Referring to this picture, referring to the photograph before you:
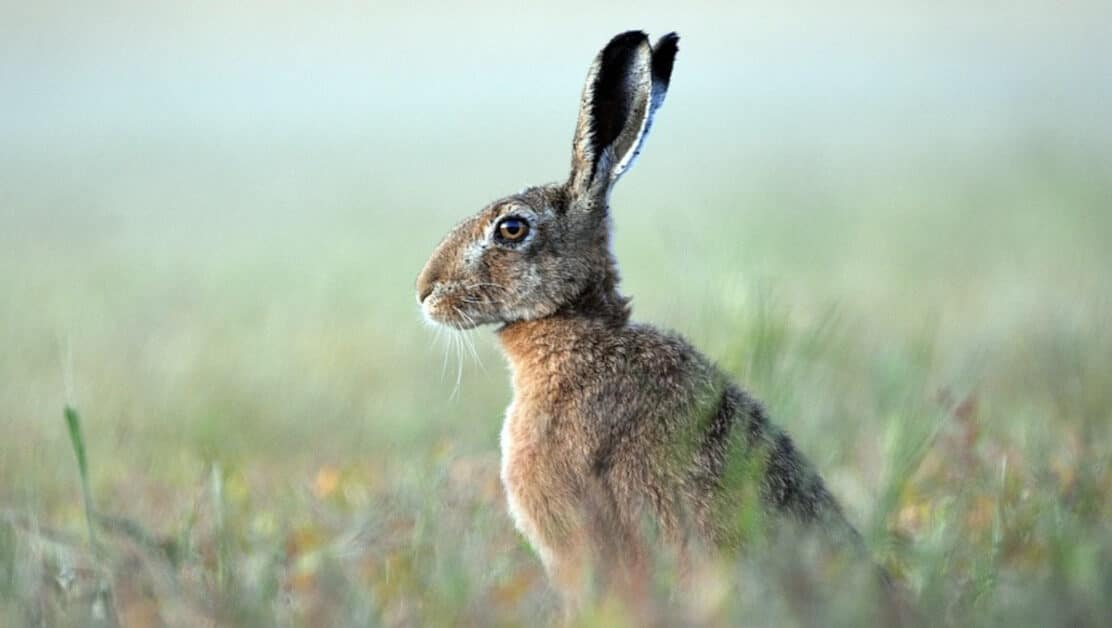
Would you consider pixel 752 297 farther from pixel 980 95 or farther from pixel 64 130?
pixel 64 130

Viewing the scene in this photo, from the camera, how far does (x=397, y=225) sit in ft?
68.5

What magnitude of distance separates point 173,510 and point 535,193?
85.6 inches

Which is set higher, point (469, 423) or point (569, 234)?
point (569, 234)

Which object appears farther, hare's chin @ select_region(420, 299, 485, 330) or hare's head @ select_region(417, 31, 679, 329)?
hare's chin @ select_region(420, 299, 485, 330)

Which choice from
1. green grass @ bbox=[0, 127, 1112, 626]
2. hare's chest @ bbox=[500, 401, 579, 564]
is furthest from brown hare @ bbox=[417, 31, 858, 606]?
green grass @ bbox=[0, 127, 1112, 626]

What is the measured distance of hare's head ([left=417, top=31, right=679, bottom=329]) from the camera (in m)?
5.62

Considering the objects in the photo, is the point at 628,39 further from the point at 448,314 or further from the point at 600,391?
the point at 600,391

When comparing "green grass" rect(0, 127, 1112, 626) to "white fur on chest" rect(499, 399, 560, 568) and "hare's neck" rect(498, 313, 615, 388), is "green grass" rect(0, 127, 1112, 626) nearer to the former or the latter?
"white fur on chest" rect(499, 399, 560, 568)

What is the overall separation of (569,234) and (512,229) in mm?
227

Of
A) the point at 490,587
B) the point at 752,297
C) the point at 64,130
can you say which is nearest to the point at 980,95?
the point at 64,130

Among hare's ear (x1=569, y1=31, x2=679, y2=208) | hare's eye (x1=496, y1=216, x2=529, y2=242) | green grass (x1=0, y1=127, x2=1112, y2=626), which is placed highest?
hare's ear (x1=569, y1=31, x2=679, y2=208)

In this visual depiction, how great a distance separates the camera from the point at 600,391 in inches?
200

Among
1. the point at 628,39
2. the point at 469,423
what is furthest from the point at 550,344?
the point at 469,423

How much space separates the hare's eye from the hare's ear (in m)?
0.28
